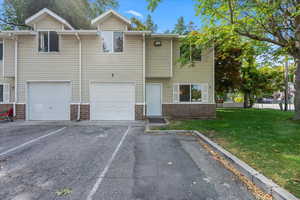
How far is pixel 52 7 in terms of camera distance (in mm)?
14023

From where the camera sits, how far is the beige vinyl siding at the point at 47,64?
9750mm

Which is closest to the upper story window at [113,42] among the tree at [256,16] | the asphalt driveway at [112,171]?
the tree at [256,16]

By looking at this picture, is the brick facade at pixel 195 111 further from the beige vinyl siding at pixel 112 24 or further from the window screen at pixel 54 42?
the window screen at pixel 54 42

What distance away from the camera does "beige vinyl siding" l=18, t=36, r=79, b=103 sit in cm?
975

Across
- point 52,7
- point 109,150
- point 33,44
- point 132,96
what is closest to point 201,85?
point 132,96

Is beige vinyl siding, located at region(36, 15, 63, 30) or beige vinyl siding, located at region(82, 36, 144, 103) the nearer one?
beige vinyl siding, located at region(36, 15, 63, 30)

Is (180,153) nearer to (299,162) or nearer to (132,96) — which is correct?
(299,162)

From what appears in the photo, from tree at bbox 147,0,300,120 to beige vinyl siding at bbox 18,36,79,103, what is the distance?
5.82m

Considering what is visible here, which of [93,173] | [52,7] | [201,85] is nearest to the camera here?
[93,173]

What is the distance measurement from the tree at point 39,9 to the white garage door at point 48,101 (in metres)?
8.18

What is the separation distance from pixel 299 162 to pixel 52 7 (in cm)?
1870

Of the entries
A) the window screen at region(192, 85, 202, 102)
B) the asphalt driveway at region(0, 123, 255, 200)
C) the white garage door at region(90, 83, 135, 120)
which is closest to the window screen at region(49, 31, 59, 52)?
the white garage door at region(90, 83, 135, 120)

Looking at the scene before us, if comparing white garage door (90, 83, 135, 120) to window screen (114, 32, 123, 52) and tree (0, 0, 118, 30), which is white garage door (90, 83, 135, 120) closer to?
window screen (114, 32, 123, 52)

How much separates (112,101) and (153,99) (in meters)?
2.89
